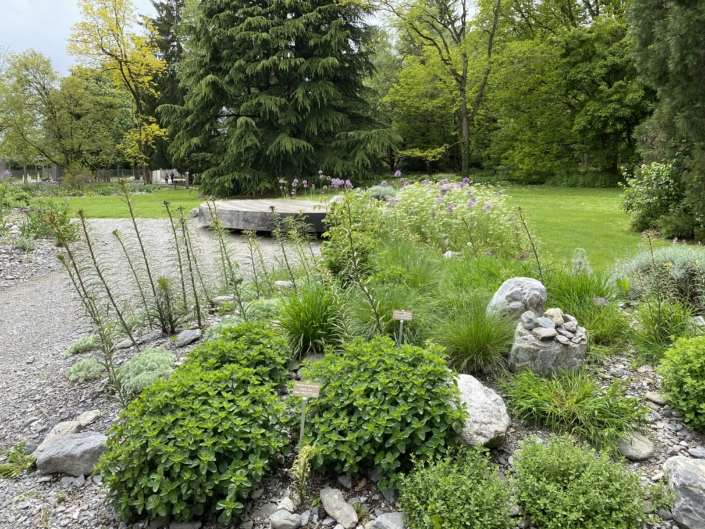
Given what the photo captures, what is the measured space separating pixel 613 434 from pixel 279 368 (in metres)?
1.76

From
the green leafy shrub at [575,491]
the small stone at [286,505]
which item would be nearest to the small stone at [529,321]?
the green leafy shrub at [575,491]

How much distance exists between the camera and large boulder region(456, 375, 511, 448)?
2062 millimetres

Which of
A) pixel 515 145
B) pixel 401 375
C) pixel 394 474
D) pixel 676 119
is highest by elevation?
pixel 515 145

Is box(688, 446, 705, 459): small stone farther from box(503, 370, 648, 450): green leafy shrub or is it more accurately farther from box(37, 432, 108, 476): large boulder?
box(37, 432, 108, 476): large boulder

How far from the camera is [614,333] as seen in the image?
3037 mm

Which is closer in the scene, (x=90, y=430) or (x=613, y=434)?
(x=613, y=434)

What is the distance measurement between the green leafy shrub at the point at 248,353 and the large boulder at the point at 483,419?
1008 millimetres

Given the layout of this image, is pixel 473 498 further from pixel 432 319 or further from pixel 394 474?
pixel 432 319

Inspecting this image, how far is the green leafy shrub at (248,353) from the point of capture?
2438 millimetres

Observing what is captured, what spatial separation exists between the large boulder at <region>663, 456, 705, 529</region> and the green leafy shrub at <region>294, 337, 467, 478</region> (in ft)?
2.91

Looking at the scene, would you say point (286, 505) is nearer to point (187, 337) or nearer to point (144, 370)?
point (144, 370)

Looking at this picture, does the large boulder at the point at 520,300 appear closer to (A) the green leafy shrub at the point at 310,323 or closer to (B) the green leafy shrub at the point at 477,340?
(B) the green leafy shrub at the point at 477,340

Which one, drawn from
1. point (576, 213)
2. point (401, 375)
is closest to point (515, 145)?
point (576, 213)

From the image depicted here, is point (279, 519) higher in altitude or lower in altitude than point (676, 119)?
lower
